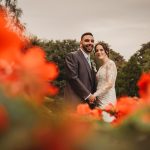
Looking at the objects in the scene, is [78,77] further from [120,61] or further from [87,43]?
[120,61]

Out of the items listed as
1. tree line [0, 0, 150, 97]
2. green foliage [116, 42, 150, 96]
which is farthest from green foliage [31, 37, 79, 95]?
green foliage [116, 42, 150, 96]

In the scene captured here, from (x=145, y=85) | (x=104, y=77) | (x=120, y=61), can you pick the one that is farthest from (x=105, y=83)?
(x=120, y=61)

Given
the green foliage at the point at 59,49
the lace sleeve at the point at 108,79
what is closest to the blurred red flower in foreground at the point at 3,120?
the lace sleeve at the point at 108,79

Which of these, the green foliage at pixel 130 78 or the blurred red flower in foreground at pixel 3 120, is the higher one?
the blurred red flower in foreground at pixel 3 120

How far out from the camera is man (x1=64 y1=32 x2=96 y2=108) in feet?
22.4

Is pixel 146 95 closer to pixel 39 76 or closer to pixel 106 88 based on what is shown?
pixel 39 76

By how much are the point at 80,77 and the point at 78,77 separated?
74mm

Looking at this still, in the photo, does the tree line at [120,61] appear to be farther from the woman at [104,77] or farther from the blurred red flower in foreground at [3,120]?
the blurred red flower in foreground at [3,120]

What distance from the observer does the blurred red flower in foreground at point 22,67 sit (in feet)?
1.26

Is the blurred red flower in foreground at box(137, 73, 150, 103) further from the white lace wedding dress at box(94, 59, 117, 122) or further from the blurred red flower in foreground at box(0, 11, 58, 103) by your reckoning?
the white lace wedding dress at box(94, 59, 117, 122)

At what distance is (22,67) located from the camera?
45cm

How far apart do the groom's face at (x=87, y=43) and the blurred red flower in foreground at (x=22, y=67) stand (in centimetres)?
664

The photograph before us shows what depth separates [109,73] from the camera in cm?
742

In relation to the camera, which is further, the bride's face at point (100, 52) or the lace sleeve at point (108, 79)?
the bride's face at point (100, 52)
